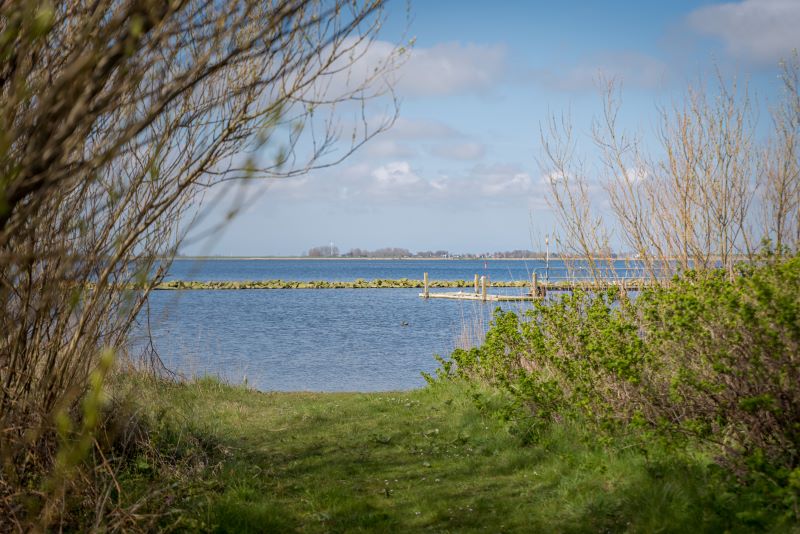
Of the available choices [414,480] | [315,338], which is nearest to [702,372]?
[414,480]

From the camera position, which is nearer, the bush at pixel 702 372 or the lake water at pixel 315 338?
the bush at pixel 702 372

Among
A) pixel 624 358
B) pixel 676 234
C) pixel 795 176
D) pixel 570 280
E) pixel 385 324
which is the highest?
pixel 795 176

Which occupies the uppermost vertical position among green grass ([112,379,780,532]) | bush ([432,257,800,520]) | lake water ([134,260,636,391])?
bush ([432,257,800,520])

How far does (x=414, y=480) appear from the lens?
6.20 metres

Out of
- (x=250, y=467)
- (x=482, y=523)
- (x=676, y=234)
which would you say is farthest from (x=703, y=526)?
(x=676, y=234)

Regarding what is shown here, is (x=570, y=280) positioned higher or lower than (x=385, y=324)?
higher

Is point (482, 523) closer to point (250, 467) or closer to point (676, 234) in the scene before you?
point (250, 467)

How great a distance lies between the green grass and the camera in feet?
15.5

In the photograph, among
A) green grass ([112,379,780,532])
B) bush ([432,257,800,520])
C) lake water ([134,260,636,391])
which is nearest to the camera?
bush ([432,257,800,520])

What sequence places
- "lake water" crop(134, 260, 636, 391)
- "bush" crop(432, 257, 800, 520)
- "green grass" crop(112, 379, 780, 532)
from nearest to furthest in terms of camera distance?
"bush" crop(432, 257, 800, 520) → "green grass" crop(112, 379, 780, 532) → "lake water" crop(134, 260, 636, 391)

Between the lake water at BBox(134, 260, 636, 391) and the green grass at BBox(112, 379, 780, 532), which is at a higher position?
the green grass at BBox(112, 379, 780, 532)

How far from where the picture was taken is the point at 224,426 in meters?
8.44

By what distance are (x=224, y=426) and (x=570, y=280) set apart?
15.3ft

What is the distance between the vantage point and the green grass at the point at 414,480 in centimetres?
474
